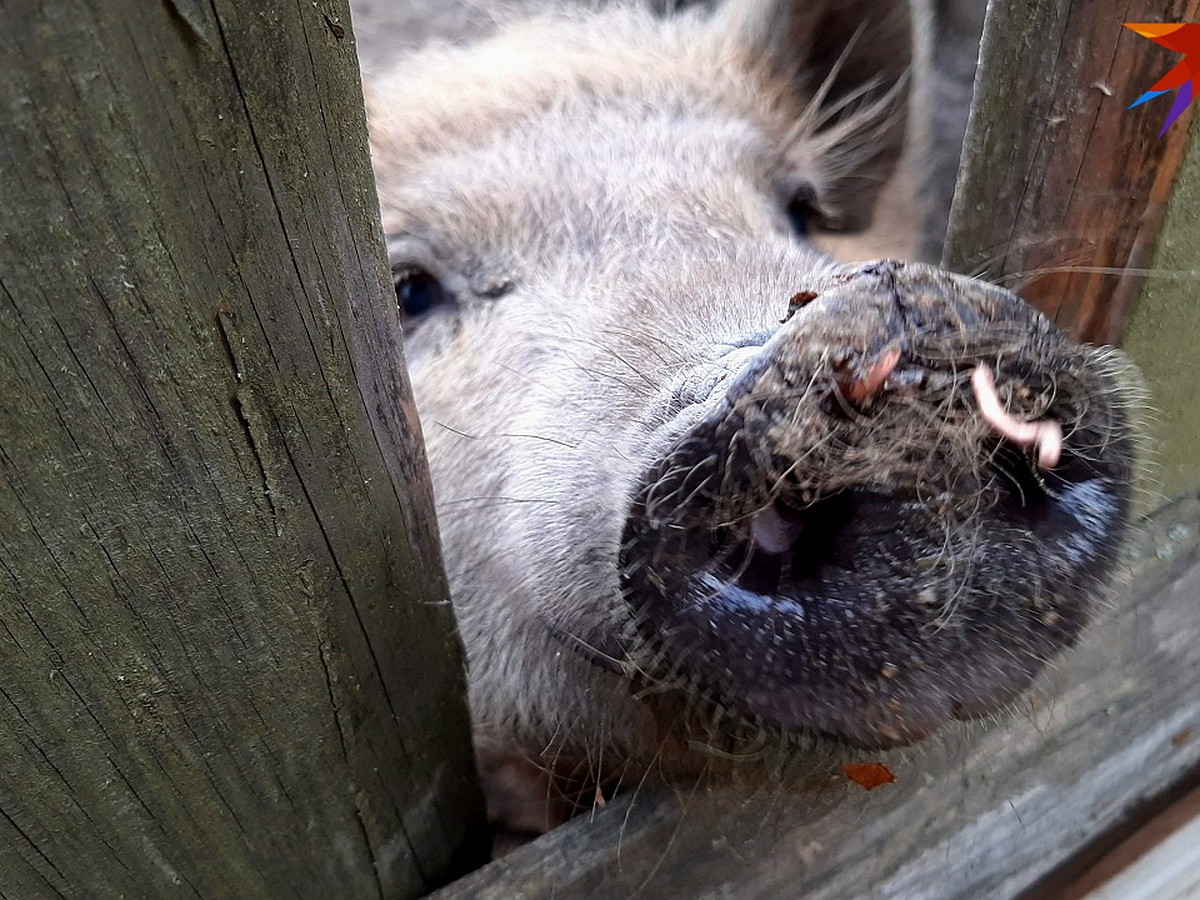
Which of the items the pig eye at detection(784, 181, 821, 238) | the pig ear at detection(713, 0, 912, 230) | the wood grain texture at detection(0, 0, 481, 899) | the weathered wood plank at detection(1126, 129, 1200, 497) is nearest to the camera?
the wood grain texture at detection(0, 0, 481, 899)

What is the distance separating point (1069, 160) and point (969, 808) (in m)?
1.15

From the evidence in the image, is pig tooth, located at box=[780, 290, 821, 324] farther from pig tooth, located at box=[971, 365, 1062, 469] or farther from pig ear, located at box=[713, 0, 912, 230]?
pig ear, located at box=[713, 0, 912, 230]

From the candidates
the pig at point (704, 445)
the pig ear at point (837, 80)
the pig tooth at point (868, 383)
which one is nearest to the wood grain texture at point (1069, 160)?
the pig at point (704, 445)

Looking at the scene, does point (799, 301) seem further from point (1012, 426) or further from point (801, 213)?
point (801, 213)

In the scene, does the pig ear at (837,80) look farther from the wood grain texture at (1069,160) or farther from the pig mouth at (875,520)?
the pig mouth at (875,520)

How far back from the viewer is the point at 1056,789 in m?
1.92

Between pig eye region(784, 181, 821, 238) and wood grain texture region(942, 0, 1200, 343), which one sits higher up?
wood grain texture region(942, 0, 1200, 343)

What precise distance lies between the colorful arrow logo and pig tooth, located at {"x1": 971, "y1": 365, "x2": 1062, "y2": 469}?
75 cm

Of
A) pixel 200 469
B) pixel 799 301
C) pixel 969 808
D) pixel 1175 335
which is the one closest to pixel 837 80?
pixel 1175 335

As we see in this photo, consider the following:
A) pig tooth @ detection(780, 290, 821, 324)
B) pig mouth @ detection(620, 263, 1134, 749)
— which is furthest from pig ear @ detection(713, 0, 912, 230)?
pig mouth @ detection(620, 263, 1134, 749)

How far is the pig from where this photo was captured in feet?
3.70

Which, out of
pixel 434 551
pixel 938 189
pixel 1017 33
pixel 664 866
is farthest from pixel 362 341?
pixel 938 189

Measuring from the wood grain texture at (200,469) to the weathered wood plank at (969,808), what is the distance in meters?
0.37

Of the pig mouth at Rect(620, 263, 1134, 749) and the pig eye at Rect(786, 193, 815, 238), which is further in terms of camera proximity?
the pig eye at Rect(786, 193, 815, 238)
